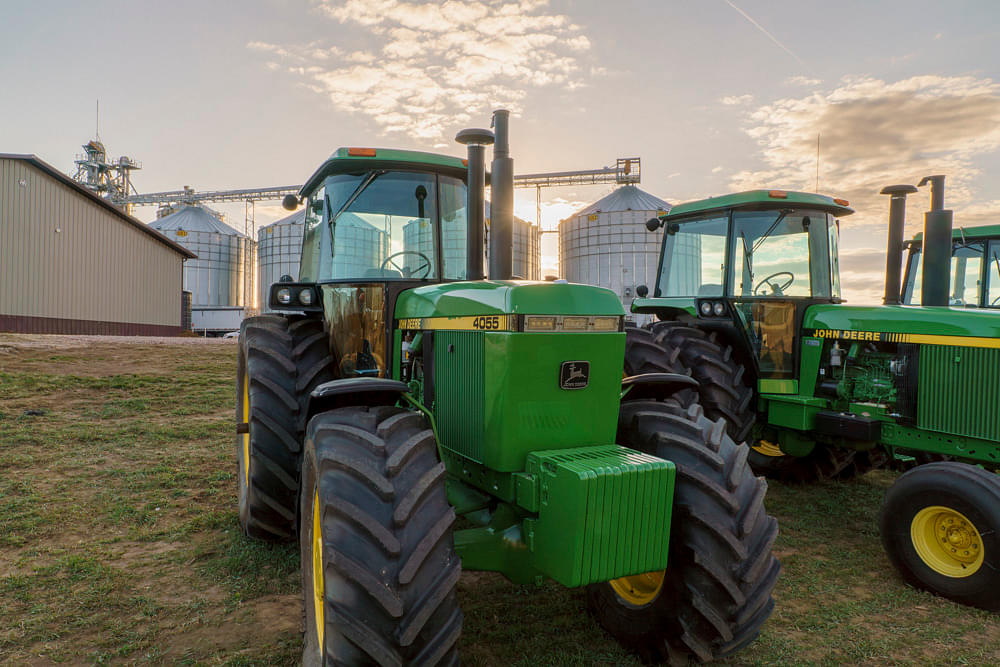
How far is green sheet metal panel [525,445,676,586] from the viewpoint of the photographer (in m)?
2.45

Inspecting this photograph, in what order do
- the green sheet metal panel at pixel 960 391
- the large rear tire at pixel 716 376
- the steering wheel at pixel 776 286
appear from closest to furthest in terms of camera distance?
the green sheet metal panel at pixel 960 391
the large rear tire at pixel 716 376
the steering wheel at pixel 776 286

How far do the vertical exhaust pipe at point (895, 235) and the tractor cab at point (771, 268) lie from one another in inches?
18.8

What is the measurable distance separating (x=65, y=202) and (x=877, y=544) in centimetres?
2373

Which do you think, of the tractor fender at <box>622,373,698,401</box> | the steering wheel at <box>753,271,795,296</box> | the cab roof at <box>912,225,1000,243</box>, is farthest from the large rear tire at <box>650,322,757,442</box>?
the cab roof at <box>912,225,1000,243</box>

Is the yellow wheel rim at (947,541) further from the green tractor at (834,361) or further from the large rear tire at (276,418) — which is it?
the large rear tire at (276,418)

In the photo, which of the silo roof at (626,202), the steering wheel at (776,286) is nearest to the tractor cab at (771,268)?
the steering wheel at (776,286)

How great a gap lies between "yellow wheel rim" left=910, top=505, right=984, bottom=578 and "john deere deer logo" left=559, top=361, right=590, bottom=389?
2643 millimetres

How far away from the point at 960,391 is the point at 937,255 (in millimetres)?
1084

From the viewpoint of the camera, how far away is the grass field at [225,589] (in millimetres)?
3029

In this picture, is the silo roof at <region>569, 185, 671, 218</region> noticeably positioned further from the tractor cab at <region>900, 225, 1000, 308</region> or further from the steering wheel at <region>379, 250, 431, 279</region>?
the steering wheel at <region>379, 250, 431, 279</region>

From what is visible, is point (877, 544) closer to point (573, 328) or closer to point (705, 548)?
point (705, 548)

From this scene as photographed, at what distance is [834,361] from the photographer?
18.0ft

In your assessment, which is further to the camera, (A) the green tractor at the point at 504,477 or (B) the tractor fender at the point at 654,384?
(B) the tractor fender at the point at 654,384

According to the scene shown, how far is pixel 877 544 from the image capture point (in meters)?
4.68
